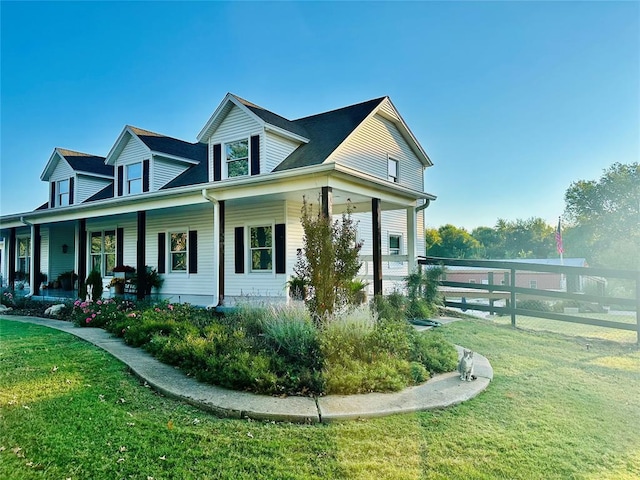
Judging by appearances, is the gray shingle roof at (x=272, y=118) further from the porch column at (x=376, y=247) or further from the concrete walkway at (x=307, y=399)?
the concrete walkway at (x=307, y=399)

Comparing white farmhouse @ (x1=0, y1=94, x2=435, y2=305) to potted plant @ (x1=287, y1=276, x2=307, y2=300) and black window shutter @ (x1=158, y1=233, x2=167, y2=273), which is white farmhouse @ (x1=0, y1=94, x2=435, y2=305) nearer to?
black window shutter @ (x1=158, y1=233, x2=167, y2=273)

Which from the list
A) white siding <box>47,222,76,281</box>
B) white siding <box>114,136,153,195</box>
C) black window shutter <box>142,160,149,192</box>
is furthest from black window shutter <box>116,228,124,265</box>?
white siding <box>47,222,76,281</box>

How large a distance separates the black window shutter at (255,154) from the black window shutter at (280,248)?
1.85 m

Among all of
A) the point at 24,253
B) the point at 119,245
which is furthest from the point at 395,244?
the point at 24,253

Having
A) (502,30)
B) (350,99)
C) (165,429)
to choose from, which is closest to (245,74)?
(350,99)

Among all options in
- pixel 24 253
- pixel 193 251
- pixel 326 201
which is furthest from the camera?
pixel 24 253

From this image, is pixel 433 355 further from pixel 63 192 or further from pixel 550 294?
pixel 63 192

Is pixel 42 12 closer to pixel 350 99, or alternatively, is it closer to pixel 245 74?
pixel 245 74

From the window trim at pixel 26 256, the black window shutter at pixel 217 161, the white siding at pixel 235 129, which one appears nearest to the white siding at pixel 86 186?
the window trim at pixel 26 256

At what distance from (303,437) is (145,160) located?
45.3 feet

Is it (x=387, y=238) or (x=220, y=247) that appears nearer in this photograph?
(x=220, y=247)

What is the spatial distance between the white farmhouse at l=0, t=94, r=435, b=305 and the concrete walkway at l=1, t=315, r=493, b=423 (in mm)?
4805

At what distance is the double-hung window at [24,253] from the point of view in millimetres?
19891

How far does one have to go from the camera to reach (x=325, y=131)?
13641 mm
